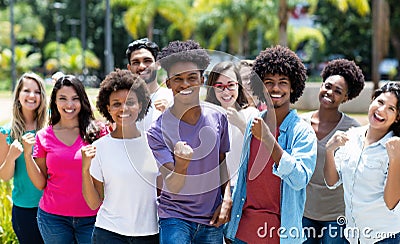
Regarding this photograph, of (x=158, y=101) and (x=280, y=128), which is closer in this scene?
(x=280, y=128)

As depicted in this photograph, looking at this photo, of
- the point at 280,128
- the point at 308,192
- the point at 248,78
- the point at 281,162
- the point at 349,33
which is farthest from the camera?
the point at 349,33

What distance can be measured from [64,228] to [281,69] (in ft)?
5.70

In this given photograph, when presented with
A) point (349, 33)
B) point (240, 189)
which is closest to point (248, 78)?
point (240, 189)

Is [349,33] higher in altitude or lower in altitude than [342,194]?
higher

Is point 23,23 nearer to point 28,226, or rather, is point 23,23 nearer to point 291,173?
point 28,226

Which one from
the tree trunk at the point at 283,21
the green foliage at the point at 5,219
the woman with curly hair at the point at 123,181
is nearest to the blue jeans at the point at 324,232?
the woman with curly hair at the point at 123,181

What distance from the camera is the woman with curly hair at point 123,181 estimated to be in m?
3.37

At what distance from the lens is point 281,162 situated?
302cm

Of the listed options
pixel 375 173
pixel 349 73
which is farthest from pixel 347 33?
pixel 375 173

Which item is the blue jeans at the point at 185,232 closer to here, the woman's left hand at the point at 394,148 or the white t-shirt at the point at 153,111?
the white t-shirt at the point at 153,111

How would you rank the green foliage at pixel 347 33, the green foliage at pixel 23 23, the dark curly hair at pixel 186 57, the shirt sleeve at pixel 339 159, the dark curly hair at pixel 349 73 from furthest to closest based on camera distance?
the green foliage at pixel 23 23 → the green foliage at pixel 347 33 → the dark curly hair at pixel 349 73 → the shirt sleeve at pixel 339 159 → the dark curly hair at pixel 186 57

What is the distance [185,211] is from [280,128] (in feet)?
2.34

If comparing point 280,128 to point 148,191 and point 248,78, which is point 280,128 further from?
point 148,191

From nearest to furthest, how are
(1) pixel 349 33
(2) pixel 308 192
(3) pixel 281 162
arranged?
(3) pixel 281 162 → (2) pixel 308 192 → (1) pixel 349 33
